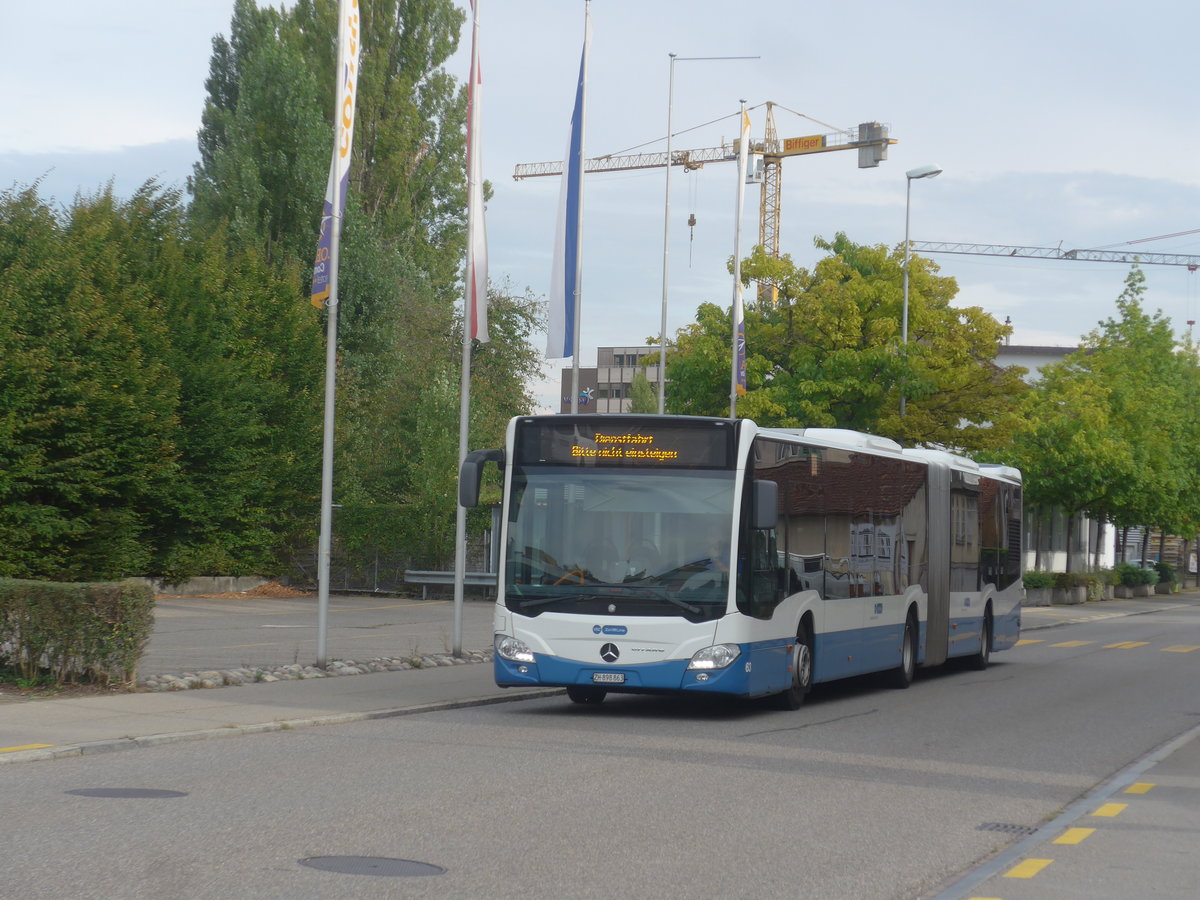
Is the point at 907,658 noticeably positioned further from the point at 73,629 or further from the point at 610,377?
the point at 610,377

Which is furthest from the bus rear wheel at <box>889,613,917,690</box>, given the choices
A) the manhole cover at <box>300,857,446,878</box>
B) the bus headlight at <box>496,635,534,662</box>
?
the manhole cover at <box>300,857,446,878</box>

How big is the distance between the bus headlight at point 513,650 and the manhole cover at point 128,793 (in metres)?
5.32

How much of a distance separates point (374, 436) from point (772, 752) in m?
35.0

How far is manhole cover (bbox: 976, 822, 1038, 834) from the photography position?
9195 mm

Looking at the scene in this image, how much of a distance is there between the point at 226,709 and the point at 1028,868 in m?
8.40

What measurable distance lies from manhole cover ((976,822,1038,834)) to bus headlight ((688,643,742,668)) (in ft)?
16.4

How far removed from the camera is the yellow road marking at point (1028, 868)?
7762 millimetres

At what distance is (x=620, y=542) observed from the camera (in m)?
14.6

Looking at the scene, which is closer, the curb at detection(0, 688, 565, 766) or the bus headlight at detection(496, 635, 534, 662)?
the curb at detection(0, 688, 565, 766)

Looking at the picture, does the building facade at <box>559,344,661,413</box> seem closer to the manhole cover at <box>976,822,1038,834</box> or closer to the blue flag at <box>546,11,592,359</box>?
the blue flag at <box>546,11,592,359</box>

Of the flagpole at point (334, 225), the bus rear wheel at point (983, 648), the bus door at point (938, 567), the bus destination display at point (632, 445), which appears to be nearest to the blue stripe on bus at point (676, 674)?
the bus destination display at point (632, 445)

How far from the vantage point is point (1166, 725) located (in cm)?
1600

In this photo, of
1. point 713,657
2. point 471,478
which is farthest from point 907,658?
point 471,478

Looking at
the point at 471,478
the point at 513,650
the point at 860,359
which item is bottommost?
the point at 513,650
